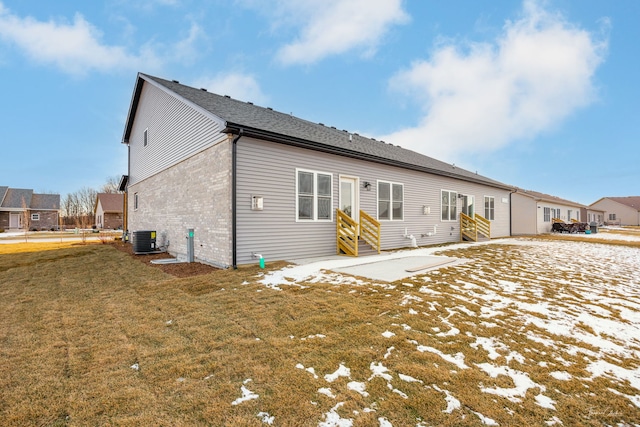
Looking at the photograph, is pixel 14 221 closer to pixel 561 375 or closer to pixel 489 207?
pixel 561 375

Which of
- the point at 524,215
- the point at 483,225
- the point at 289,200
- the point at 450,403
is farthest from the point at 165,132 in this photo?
the point at 524,215

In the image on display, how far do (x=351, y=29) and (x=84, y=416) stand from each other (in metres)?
14.3

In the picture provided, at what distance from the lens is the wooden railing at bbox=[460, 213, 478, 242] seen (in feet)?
48.5

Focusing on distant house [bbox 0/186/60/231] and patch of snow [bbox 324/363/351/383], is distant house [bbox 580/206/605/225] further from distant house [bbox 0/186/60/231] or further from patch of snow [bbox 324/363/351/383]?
distant house [bbox 0/186/60/231]

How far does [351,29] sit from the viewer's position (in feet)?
40.3

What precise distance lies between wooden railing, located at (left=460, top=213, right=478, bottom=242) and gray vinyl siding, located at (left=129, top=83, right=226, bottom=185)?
1282cm

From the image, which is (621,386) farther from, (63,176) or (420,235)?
(63,176)

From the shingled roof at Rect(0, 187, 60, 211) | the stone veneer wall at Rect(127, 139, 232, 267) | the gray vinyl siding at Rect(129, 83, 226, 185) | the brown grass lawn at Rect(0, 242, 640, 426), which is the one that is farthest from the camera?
the shingled roof at Rect(0, 187, 60, 211)

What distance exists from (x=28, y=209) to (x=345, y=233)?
42.7m

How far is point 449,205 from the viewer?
14.2 m

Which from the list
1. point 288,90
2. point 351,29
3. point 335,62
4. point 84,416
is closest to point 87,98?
point 288,90

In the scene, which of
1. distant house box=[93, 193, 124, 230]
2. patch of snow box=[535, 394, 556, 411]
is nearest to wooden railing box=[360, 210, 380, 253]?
patch of snow box=[535, 394, 556, 411]

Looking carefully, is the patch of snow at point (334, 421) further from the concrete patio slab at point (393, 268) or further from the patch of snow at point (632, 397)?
the concrete patio slab at point (393, 268)

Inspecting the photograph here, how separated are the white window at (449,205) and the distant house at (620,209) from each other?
160 feet
